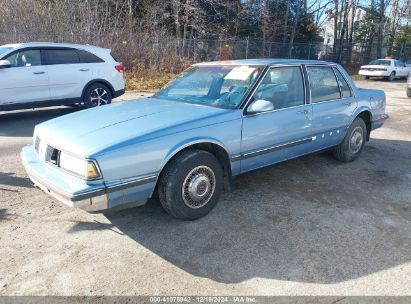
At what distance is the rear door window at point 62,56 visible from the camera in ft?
28.8

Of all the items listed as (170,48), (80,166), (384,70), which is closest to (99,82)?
(80,166)

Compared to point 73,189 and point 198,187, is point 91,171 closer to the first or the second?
point 73,189

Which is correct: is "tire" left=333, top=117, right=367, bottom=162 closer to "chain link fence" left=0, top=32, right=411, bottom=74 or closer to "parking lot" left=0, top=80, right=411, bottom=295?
"parking lot" left=0, top=80, right=411, bottom=295

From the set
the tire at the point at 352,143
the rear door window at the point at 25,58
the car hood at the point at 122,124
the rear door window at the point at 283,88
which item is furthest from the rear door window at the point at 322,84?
the rear door window at the point at 25,58

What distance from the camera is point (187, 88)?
190 inches

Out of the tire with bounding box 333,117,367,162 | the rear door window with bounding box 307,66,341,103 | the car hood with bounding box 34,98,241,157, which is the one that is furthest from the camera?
the tire with bounding box 333,117,367,162

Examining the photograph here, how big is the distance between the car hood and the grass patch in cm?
1126

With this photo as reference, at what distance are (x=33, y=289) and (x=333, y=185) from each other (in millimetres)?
3729

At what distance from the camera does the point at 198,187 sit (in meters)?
3.78

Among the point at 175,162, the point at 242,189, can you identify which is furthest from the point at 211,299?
the point at 242,189

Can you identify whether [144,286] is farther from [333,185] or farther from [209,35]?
[209,35]

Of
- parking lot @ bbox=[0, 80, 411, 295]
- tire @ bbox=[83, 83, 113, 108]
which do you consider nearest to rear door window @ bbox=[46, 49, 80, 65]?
tire @ bbox=[83, 83, 113, 108]

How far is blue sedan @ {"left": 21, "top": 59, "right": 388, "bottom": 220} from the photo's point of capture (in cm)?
324

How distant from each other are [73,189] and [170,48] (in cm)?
1913
